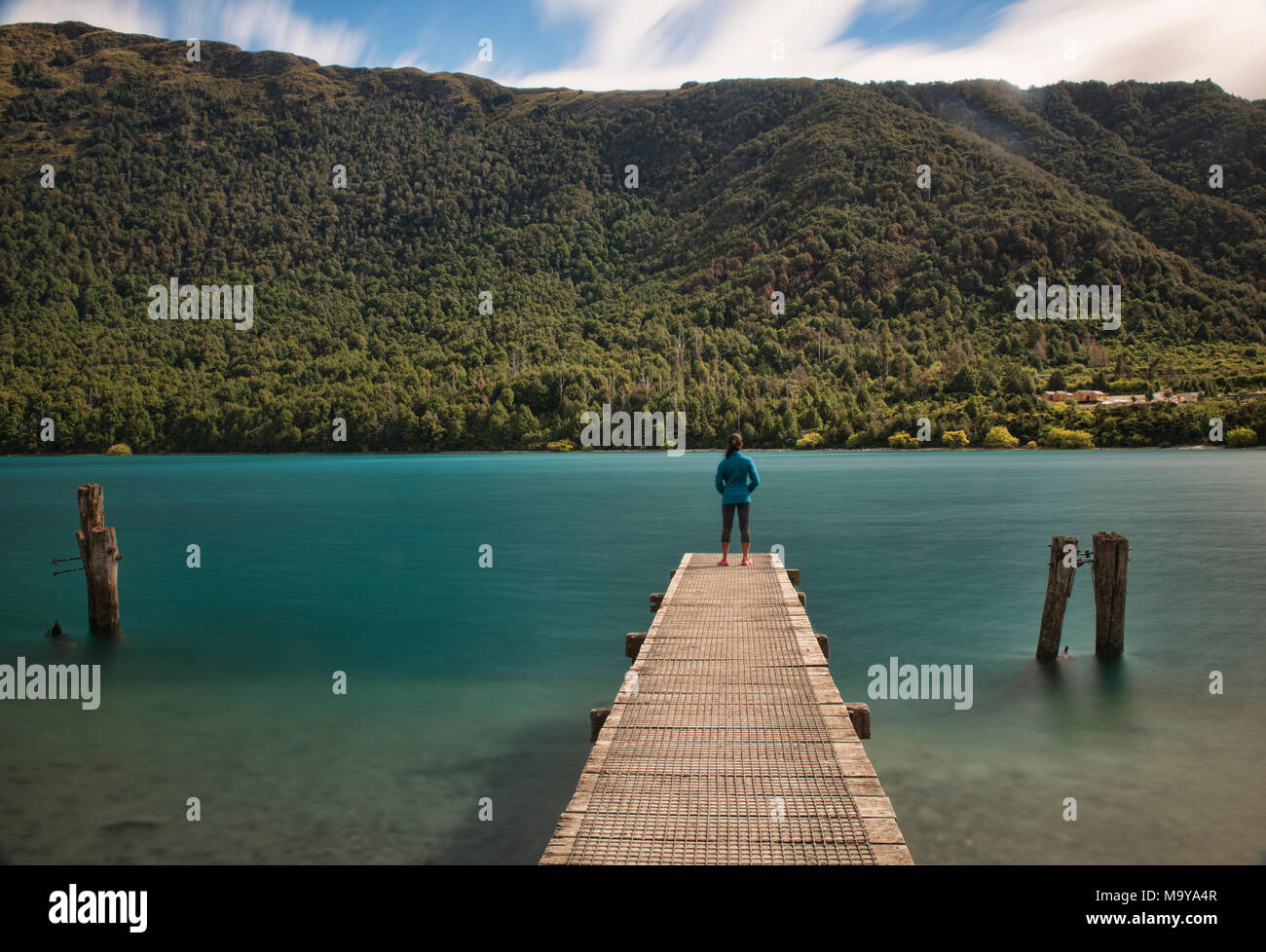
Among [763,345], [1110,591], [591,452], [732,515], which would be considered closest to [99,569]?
[732,515]

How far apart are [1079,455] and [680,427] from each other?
58.3m

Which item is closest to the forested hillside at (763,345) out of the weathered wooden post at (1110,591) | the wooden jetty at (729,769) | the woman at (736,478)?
the weathered wooden post at (1110,591)

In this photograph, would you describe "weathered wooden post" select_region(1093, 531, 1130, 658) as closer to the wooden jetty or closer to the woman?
the woman

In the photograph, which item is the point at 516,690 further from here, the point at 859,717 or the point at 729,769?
the point at 729,769

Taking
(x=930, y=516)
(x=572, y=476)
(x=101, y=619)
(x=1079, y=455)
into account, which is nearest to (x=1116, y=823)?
(x=101, y=619)

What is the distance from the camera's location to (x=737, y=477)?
14.9 meters

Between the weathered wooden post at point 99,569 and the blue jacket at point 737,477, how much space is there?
40.1ft

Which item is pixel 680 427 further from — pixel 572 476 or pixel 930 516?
pixel 930 516

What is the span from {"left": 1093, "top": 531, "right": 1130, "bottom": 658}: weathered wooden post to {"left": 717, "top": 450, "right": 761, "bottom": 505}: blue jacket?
5.75m

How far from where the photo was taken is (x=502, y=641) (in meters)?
18.5

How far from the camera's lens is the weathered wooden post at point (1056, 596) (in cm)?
1497
